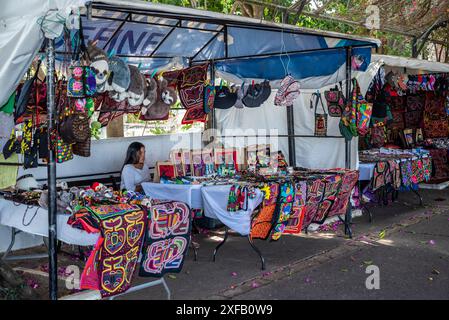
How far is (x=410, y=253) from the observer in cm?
632

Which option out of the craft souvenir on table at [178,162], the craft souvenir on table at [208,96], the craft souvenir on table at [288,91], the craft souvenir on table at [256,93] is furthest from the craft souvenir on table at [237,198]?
the craft souvenir on table at [256,93]

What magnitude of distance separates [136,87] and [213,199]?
1386 mm

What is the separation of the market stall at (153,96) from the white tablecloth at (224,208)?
1 centimetres

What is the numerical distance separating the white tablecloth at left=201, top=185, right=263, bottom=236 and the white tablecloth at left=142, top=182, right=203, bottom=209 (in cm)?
10

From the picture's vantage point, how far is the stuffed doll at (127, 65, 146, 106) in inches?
221

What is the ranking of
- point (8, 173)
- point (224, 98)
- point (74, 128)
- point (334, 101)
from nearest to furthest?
point (74, 128)
point (8, 173)
point (224, 98)
point (334, 101)

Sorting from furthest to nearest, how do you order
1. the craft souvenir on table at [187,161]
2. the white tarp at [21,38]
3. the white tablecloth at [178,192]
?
the craft souvenir on table at [187,161], the white tablecloth at [178,192], the white tarp at [21,38]

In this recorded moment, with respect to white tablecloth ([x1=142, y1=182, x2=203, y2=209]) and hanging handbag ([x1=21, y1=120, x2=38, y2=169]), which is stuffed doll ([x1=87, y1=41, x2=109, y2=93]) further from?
white tablecloth ([x1=142, y1=182, x2=203, y2=209])

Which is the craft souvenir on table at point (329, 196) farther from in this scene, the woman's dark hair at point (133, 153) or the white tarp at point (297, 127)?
the woman's dark hair at point (133, 153)

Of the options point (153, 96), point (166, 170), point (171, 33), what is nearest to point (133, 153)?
point (166, 170)

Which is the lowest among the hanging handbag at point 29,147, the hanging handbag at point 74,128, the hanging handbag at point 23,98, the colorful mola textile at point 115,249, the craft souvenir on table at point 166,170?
the colorful mola textile at point 115,249

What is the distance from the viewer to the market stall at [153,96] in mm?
4281

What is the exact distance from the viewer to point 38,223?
16.2 ft

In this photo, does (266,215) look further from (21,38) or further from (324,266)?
(21,38)
